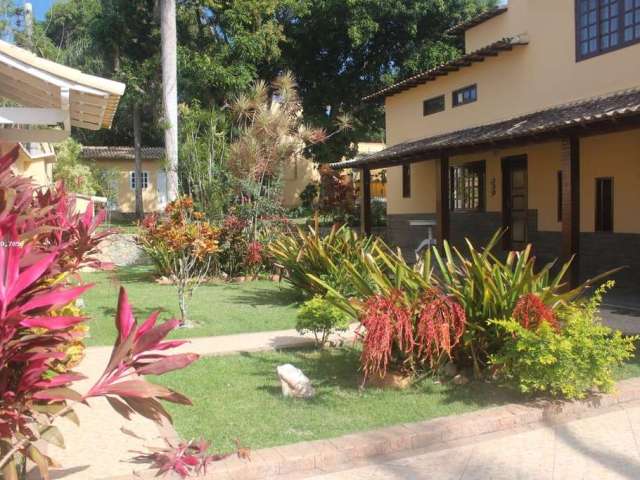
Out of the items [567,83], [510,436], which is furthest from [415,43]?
[510,436]

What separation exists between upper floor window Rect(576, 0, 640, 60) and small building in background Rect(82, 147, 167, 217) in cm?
2555

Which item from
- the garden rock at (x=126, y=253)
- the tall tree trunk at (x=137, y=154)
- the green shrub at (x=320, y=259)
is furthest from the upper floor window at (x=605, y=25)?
the tall tree trunk at (x=137, y=154)

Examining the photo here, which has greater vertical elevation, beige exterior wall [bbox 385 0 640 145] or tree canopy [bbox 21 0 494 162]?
tree canopy [bbox 21 0 494 162]

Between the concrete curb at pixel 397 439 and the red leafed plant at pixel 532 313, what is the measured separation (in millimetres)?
657

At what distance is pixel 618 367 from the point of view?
21.1 ft

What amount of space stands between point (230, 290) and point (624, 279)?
7905mm

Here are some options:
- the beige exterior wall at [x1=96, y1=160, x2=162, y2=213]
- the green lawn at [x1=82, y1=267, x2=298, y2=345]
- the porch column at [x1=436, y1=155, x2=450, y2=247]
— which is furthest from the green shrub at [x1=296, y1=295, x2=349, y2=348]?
the beige exterior wall at [x1=96, y1=160, x2=162, y2=213]

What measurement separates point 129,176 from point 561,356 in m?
33.2

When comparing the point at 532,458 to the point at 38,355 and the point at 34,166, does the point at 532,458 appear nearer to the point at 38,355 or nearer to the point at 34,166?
the point at 38,355

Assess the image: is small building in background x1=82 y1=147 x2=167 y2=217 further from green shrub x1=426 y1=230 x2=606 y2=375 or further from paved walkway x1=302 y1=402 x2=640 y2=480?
paved walkway x1=302 y1=402 x2=640 y2=480

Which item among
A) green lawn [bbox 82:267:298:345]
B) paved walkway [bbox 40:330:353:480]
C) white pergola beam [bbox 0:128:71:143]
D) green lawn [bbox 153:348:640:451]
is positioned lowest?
paved walkway [bbox 40:330:353:480]

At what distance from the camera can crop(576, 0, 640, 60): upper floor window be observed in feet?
37.4

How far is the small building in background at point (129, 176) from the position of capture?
3417cm

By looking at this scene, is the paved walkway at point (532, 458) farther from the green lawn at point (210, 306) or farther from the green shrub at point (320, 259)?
the green shrub at point (320, 259)
